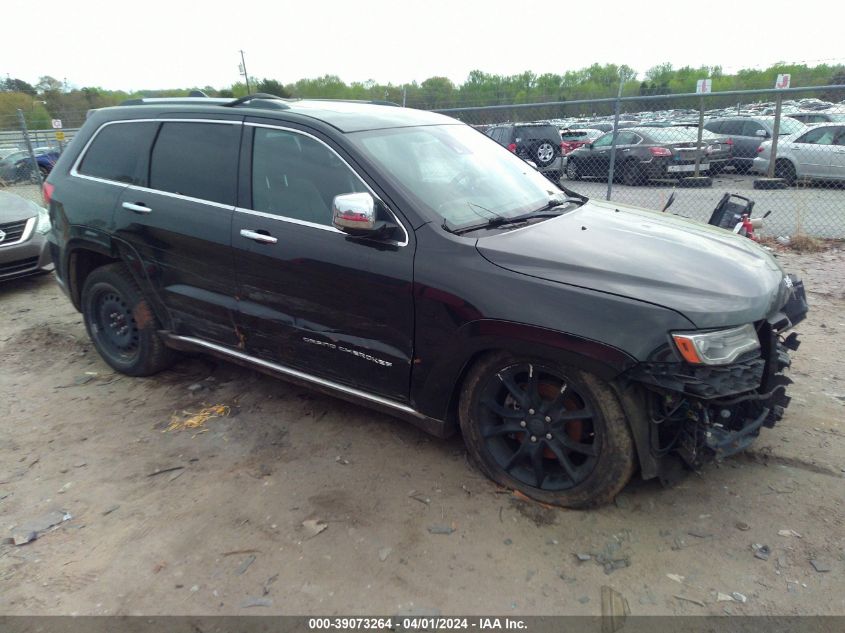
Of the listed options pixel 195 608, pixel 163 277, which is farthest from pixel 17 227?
pixel 195 608

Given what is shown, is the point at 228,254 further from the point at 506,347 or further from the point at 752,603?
the point at 752,603

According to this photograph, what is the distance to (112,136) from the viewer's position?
13.9 feet

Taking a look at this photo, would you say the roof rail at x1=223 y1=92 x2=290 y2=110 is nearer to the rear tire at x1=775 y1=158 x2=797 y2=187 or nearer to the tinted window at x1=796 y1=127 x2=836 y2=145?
the rear tire at x1=775 y1=158 x2=797 y2=187

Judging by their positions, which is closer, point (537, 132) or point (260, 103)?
point (260, 103)

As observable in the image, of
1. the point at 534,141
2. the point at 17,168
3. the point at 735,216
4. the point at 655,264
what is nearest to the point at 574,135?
the point at 534,141

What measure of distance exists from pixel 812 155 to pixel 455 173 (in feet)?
38.8

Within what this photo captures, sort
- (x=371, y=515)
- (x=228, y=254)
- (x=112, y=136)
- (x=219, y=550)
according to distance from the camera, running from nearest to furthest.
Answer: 1. (x=219, y=550)
2. (x=371, y=515)
3. (x=228, y=254)
4. (x=112, y=136)

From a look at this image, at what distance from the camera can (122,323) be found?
4.46 m

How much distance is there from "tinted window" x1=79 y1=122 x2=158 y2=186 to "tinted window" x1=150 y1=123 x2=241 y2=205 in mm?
117

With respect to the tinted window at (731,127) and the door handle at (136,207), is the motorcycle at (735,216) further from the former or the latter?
the tinted window at (731,127)

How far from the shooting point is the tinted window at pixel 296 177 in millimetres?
3219

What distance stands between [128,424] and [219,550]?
5.11 ft

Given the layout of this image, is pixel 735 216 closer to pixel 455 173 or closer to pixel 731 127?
pixel 455 173

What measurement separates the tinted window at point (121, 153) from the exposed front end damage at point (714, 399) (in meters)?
3.40
